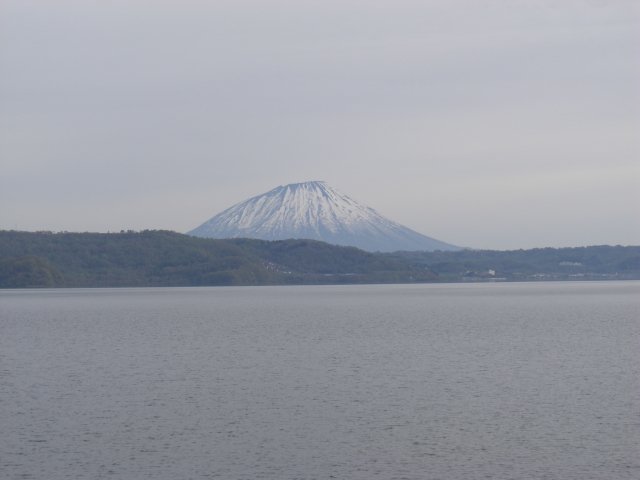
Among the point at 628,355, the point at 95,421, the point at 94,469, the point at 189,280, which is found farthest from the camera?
the point at 189,280

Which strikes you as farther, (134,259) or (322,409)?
(134,259)

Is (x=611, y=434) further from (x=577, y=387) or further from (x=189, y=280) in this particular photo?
(x=189, y=280)

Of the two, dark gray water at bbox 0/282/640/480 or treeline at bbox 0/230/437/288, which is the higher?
treeline at bbox 0/230/437/288

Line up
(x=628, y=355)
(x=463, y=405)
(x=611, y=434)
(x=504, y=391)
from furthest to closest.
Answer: (x=628, y=355) < (x=504, y=391) < (x=463, y=405) < (x=611, y=434)

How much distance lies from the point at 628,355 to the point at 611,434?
1587 cm

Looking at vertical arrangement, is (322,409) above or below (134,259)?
below

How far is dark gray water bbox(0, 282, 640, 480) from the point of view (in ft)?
46.4

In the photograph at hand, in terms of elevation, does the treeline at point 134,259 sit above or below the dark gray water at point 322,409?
above

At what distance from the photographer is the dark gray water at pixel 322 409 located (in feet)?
46.4

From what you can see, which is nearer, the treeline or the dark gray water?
the dark gray water

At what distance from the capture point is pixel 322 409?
1925 centimetres

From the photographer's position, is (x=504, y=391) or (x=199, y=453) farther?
(x=504, y=391)

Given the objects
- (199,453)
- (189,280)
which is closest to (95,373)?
(199,453)

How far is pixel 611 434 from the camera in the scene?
16125mm
